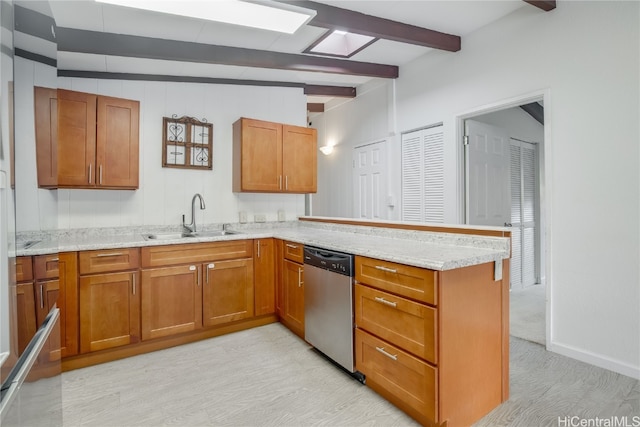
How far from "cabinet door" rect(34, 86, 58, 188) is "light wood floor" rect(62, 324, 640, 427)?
61.6 inches

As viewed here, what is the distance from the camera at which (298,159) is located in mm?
3846

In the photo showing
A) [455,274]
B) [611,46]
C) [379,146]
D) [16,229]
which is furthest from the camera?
[379,146]

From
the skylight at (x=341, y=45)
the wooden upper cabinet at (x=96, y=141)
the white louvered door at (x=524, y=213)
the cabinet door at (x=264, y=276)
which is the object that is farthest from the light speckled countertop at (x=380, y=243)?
the white louvered door at (x=524, y=213)

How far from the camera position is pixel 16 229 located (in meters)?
0.70

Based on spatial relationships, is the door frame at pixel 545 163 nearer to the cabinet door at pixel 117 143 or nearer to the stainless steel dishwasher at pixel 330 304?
the stainless steel dishwasher at pixel 330 304

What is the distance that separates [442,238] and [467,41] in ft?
7.13

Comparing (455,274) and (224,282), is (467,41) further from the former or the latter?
(224,282)

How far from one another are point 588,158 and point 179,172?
11.8 ft

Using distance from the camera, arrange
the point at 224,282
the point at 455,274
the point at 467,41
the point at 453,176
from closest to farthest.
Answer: the point at 455,274 → the point at 224,282 → the point at 467,41 → the point at 453,176

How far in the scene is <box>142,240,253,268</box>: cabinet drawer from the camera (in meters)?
2.70

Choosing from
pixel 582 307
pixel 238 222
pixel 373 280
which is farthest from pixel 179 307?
pixel 582 307

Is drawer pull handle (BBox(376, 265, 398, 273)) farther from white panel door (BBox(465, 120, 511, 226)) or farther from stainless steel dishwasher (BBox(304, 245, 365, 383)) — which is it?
white panel door (BBox(465, 120, 511, 226))

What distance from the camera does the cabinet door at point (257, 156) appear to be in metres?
3.49

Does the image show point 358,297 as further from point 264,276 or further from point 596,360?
point 596,360
